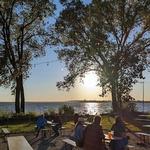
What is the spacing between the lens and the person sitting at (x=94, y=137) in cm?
1438

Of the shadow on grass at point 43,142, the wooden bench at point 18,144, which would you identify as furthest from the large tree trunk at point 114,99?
the wooden bench at point 18,144

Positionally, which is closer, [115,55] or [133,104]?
[115,55]

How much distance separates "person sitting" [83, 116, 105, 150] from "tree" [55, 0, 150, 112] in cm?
2512

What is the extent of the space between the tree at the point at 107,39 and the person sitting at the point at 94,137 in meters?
25.1

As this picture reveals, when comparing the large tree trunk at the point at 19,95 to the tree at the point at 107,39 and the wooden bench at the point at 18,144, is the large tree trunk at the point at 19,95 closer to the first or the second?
the tree at the point at 107,39

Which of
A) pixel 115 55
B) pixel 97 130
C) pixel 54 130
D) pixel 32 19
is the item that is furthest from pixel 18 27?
pixel 97 130

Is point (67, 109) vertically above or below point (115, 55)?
below

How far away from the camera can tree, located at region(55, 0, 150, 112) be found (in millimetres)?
39500

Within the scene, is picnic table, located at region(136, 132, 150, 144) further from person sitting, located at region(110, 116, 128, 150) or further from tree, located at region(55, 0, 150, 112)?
tree, located at region(55, 0, 150, 112)

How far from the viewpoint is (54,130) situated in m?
26.7

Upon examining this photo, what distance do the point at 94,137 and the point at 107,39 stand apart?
1046 inches

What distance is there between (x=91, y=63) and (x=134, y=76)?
6.10m

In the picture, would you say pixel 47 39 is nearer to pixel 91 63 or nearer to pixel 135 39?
pixel 91 63

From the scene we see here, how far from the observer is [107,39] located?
1590 inches
